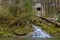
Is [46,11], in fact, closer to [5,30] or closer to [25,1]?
[25,1]

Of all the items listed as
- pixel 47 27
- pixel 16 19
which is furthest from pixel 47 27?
pixel 16 19

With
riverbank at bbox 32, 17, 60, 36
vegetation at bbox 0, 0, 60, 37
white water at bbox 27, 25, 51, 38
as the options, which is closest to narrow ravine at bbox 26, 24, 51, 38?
white water at bbox 27, 25, 51, 38

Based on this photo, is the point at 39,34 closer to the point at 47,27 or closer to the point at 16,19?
the point at 47,27

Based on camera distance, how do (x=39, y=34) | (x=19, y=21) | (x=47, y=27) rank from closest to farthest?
1. (x=39, y=34)
2. (x=19, y=21)
3. (x=47, y=27)

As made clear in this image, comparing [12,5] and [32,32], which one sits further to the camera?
[12,5]

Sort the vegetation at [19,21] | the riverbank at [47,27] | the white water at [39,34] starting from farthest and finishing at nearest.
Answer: the riverbank at [47,27] < the vegetation at [19,21] < the white water at [39,34]

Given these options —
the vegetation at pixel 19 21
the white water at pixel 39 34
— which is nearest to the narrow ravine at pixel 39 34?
the white water at pixel 39 34

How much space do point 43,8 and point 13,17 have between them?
701 inches

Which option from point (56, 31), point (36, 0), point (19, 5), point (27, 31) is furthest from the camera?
point (36, 0)

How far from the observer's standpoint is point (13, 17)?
2736 centimetres

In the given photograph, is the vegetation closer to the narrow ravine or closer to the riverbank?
the riverbank

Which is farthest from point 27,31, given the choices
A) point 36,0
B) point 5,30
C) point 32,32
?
point 36,0

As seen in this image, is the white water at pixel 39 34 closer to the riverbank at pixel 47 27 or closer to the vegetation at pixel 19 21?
the vegetation at pixel 19 21

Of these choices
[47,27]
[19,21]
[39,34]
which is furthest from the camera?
[47,27]
